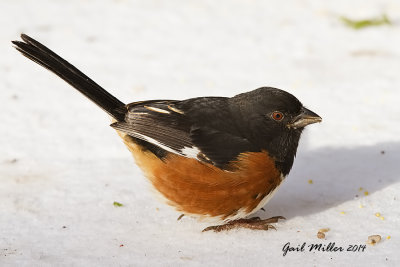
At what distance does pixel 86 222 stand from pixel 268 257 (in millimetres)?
1258

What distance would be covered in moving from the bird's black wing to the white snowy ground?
0.59 metres

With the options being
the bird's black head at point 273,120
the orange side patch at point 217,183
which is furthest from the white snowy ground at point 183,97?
the bird's black head at point 273,120

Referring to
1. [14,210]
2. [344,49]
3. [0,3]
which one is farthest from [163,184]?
[0,3]

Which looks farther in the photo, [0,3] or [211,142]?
[0,3]

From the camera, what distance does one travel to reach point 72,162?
4.77 metres

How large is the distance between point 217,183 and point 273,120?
573mm

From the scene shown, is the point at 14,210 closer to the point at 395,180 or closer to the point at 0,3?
the point at 395,180

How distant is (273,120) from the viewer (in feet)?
12.4

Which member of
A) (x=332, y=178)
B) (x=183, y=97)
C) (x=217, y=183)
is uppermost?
(x=183, y=97)

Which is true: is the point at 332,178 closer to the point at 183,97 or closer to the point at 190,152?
the point at 190,152

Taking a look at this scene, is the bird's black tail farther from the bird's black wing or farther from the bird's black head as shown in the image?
the bird's black head

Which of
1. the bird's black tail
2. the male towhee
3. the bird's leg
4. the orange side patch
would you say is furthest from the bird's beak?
the bird's black tail

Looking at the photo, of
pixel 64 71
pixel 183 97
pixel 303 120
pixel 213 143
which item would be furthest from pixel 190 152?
pixel 183 97

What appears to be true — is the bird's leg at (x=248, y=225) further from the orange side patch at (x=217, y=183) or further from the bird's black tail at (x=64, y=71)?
the bird's black tail at (x=64, y=71)
